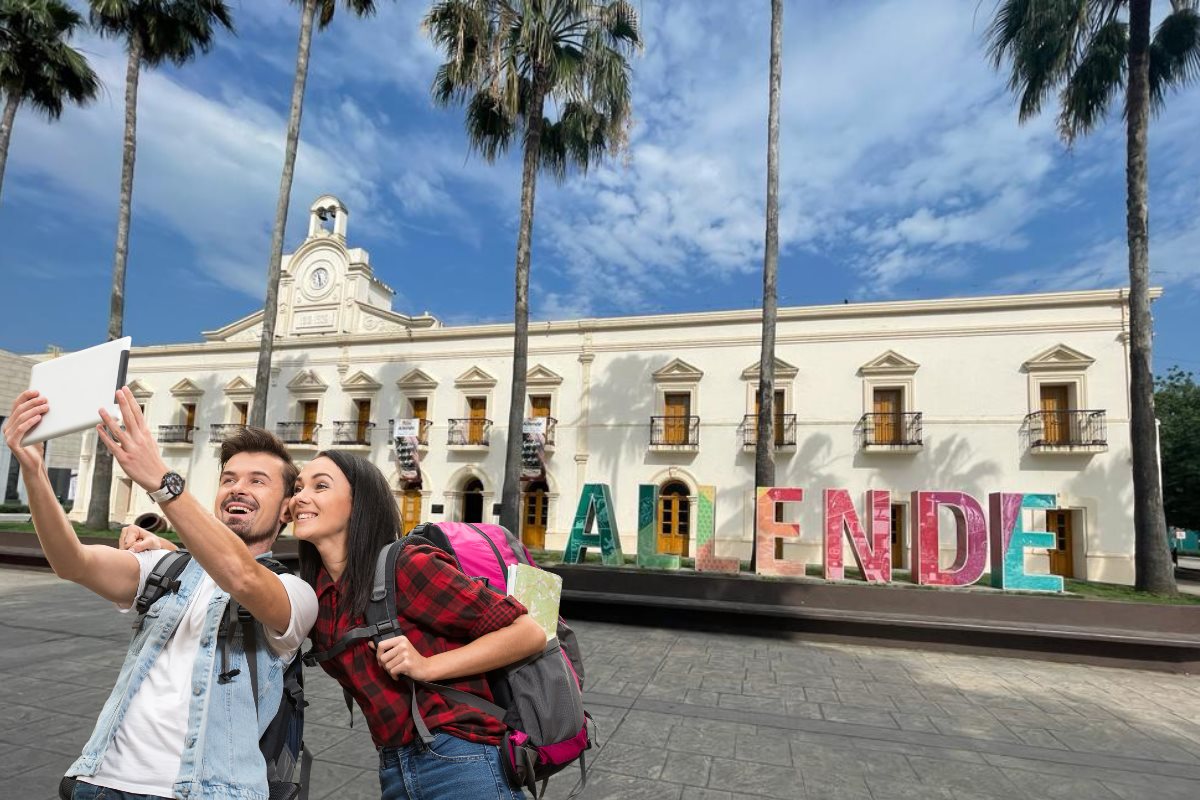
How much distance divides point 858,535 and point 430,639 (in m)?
10.1

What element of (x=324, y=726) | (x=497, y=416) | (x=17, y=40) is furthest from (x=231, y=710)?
(x=17, y=40)

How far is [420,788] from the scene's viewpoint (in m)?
1.44

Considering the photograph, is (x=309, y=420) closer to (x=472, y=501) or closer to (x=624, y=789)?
(x=472, y=501)

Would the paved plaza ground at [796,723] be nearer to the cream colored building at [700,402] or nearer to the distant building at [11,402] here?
the cream colored building at [700,402]

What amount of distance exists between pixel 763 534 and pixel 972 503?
3389mm

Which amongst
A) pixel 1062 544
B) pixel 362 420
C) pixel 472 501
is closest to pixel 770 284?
pixel 1062 544

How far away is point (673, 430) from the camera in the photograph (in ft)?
57.5

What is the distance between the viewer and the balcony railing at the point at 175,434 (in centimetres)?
2233

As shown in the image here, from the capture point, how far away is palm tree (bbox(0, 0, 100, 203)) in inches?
587

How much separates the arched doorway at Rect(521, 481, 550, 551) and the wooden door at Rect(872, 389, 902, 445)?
9.52 metres

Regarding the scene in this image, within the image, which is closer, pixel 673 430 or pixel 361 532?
pixel 361 532

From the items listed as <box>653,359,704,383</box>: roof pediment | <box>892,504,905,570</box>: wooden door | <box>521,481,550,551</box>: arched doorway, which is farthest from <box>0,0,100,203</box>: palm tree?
<box>892,504,905,570</box>: wooden door

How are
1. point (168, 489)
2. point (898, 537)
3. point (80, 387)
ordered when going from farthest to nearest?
point (898, 537), point (80, 387), point (168, 489)

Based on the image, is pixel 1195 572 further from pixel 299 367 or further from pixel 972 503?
pixel 299 367
